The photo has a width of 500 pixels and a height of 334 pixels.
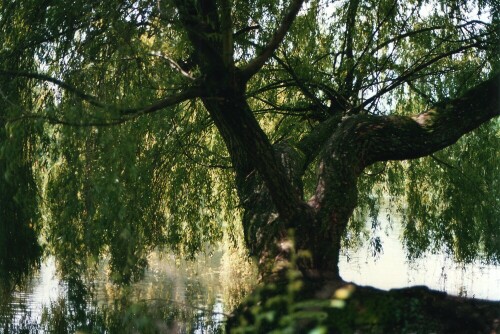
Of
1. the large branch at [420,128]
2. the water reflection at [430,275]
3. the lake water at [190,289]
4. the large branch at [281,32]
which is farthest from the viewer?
the water reflection at [430,275]

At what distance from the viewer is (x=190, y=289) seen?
10.0 meters

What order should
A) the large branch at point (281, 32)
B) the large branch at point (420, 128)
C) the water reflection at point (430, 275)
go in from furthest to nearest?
the water reflection at point (430, 275)
the large branch at point (420, 128)
the large branch at point (281, 32)

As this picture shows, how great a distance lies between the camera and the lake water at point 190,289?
21.5ft

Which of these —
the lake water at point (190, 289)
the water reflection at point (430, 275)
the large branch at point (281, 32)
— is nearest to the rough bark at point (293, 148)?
the large branch at point (281, 32)

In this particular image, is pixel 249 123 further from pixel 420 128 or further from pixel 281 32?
pixel 420 128

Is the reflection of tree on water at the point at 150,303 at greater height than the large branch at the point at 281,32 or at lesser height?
lesser

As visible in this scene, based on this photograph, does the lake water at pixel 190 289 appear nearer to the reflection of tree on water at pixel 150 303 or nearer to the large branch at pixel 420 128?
the reflection of tree on water at pixel 150 303

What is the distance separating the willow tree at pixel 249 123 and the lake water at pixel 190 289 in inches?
26.2

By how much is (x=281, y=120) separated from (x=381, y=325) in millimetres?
4120

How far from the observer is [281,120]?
738 centimetres

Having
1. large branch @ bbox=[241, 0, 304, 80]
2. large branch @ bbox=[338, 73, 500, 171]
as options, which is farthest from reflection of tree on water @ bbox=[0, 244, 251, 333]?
large branch @ bbox=[338, 73, 500, 171]

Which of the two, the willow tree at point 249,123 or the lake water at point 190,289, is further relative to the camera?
the lake water at point 190,289

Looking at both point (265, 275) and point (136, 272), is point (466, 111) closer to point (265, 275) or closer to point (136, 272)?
point (265, 275)

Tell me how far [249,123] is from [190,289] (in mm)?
6060
